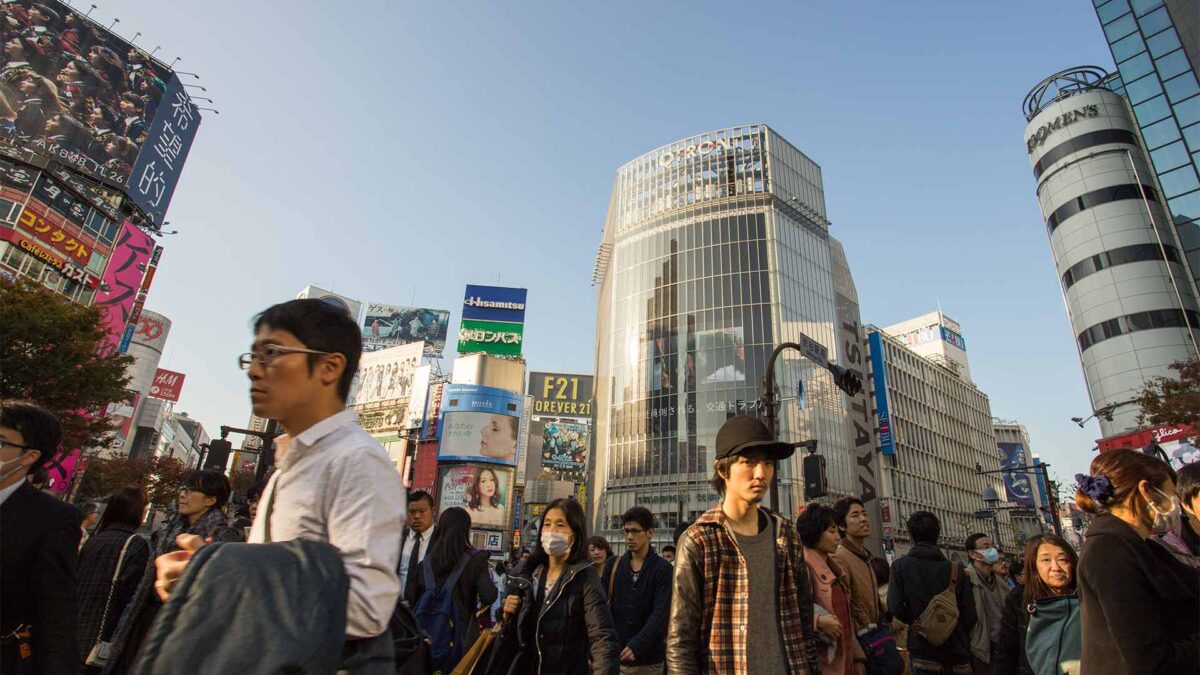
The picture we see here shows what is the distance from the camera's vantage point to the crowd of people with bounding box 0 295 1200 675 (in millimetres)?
1331

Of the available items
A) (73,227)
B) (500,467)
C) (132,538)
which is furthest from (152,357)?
(132,538)

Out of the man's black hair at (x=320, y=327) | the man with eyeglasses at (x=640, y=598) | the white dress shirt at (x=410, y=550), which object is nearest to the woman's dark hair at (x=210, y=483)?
the white dress shirt at (x=410, y=550)

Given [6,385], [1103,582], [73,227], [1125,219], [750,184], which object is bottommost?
[1103,582]

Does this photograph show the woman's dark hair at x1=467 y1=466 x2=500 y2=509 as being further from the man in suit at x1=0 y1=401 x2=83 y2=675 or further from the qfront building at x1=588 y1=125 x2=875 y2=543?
the man in suit at x1=0 y1=401 x2=83 y2=675

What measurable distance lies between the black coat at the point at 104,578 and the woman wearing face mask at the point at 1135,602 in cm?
550

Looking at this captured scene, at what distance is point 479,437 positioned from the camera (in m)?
57.8

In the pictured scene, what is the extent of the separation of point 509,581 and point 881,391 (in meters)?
64.4

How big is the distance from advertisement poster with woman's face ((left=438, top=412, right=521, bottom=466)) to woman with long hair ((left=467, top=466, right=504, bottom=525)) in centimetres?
185

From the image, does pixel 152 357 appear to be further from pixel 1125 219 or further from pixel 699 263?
pixel 1125 219

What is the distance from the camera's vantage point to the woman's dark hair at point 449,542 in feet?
14.7

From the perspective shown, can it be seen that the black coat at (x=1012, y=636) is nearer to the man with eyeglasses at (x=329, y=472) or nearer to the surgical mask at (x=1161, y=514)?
the surgical mask at (x=1161, y=514)

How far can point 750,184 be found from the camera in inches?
2156

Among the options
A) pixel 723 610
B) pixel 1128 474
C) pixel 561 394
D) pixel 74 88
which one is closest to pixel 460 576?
pixel 723 610

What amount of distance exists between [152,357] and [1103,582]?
93.5 m
